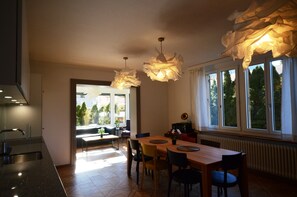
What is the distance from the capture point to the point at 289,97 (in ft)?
10.5

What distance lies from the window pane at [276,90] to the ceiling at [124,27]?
44.2 inches

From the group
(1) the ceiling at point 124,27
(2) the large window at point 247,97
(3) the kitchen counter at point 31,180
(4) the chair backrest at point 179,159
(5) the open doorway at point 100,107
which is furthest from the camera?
(5) the open doorway at point 100,107

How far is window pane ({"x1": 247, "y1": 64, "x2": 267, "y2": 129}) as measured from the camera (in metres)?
3.74

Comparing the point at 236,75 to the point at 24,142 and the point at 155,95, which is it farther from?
the point at 24,142

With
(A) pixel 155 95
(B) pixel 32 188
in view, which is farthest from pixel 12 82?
(A) pixel 155 95

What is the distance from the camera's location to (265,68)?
365cm

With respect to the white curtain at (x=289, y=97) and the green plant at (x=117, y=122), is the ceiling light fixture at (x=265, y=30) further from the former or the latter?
the green plant at (x=117, y=122)

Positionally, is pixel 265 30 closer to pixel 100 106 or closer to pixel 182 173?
pixel 182 173

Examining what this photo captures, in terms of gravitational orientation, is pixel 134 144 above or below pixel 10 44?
below

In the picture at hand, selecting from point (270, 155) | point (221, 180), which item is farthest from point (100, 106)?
point (221, 180)

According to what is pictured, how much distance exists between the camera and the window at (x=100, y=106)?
816 cm

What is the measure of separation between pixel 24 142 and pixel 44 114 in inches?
52.7

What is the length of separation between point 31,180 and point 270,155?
375 cm

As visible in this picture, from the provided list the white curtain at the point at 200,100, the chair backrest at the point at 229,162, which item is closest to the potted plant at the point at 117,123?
the white curtain at the point at 200,100
